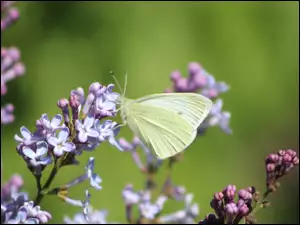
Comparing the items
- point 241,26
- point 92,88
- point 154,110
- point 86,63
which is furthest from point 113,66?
point 92,88

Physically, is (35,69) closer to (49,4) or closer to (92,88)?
(49,4)

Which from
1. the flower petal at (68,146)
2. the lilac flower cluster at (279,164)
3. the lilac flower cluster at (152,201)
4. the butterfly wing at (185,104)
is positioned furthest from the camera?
the lilac flower cluster at (152,201)

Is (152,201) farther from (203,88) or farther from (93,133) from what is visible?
(93,133)

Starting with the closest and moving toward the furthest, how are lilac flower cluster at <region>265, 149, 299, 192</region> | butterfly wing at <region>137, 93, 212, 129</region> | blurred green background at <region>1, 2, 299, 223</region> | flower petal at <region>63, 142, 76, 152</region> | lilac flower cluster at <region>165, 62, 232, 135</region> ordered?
1. flower petal at <region>63, 142, 76, 152</region>
2. lilac flower cluster at <region>265, 149, 299, 192</region>
3. butterfly wing at <region>137, 93, 212, 129</region>
4. lilac flower cluster at <region>165, 62, 232, 135</region>
5. blurred green background at <region>1, 2, 299, 223</region>

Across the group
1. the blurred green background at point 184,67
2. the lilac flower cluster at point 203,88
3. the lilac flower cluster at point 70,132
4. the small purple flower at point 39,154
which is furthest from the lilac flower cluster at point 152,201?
the blurred green background at point 184,67

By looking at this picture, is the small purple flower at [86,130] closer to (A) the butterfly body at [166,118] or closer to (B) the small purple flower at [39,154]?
(B) the small purple flower at [39,154]

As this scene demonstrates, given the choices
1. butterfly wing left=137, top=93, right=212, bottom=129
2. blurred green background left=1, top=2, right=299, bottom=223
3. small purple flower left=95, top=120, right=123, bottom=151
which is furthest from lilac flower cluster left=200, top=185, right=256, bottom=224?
blurred green background left=1, top=2, right=299, bottom=223

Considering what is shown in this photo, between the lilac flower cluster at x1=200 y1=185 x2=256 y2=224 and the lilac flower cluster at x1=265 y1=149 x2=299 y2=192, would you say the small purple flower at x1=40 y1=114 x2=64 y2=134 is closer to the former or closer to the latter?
the lilac flower cluster at x1=200 y1=185 x2=256 y2=224
